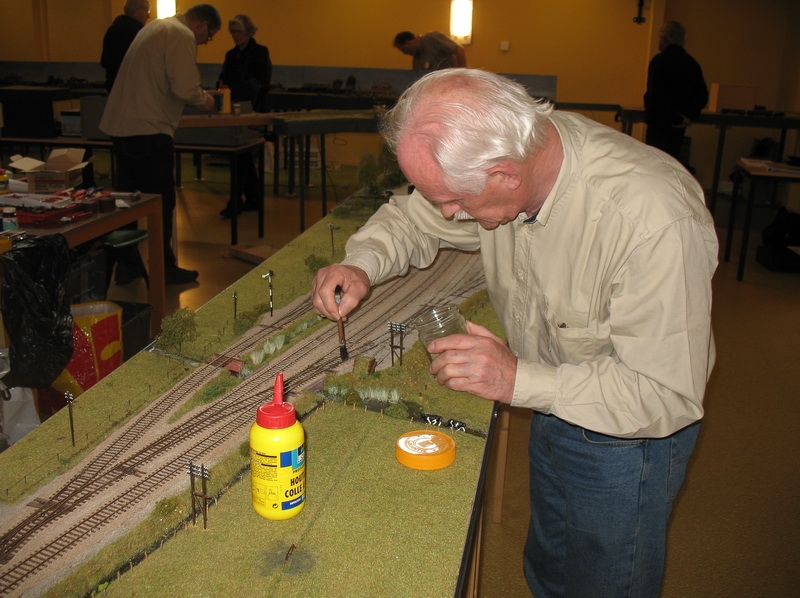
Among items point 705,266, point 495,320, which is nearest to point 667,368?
point 705,266

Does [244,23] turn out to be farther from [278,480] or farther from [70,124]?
[278,480]

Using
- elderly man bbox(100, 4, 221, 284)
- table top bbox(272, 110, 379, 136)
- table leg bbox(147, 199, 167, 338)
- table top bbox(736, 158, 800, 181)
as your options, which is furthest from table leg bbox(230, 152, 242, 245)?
table top bbox(736, 158, 800, 181)

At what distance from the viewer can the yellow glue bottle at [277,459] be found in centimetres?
156

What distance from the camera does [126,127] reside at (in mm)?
6617

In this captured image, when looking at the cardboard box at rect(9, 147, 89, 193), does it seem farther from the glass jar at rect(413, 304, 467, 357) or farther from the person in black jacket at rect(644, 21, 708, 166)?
the person in black jacket at rect(644, 21, 708, 166)

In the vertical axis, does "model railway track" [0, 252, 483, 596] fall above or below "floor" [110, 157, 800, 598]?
above

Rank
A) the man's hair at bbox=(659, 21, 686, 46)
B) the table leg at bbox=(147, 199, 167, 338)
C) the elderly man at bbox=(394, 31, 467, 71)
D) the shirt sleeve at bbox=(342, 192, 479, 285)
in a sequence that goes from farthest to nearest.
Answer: the man's hair at bbox=(659, 21, 686, 46) < the elderly man at bbox=(394, 31, 467, 71) < the table leg at bbox=(147, 199, 167, 338) < the shirt sleeve at bbox=(342, 192, 479, 285)

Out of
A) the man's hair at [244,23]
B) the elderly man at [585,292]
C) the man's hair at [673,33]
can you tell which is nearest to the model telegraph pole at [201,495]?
the elderly man at [585,292]

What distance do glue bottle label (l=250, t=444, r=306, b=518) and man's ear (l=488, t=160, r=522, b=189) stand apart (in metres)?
0.79

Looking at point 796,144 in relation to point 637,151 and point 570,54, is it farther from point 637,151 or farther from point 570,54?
point 637,151

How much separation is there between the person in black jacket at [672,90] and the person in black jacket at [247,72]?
540cm

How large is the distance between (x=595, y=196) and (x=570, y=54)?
13152 millimetres

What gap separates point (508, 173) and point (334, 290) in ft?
2.75

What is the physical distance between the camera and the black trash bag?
361 cm
